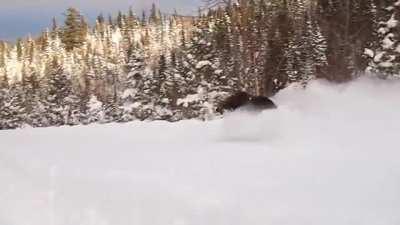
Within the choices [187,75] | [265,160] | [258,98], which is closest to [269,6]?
[258,98]

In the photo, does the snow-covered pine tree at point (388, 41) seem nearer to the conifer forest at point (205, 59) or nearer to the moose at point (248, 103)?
the conifer forest at point (205, 59)

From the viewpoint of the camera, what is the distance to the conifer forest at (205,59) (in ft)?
41.1

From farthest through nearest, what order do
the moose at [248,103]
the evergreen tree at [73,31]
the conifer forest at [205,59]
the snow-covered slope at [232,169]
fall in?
the evergreen tree at [73,31], the conifer forest at [205,59], the moose at [248,103], the snow-covered slope at [232,169]

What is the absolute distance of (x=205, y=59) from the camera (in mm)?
36562

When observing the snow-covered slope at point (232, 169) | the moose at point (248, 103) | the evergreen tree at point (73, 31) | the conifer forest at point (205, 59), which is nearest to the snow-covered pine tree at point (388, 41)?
the conifer forest at point (205, 59)

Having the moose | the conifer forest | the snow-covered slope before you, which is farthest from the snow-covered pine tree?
the moose

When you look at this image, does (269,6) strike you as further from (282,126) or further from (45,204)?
(45,204)

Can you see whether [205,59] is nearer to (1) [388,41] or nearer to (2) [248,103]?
(1) [388,41]

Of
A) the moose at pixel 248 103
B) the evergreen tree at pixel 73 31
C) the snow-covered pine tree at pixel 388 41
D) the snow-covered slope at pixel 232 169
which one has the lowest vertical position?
the snow-covered slope at pixel 232 169

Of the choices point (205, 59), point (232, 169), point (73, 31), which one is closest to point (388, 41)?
point (232, 169)

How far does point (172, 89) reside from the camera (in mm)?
40906

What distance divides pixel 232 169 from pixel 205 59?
32.4m

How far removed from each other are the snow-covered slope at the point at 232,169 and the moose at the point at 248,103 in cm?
17

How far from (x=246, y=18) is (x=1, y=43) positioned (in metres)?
130
